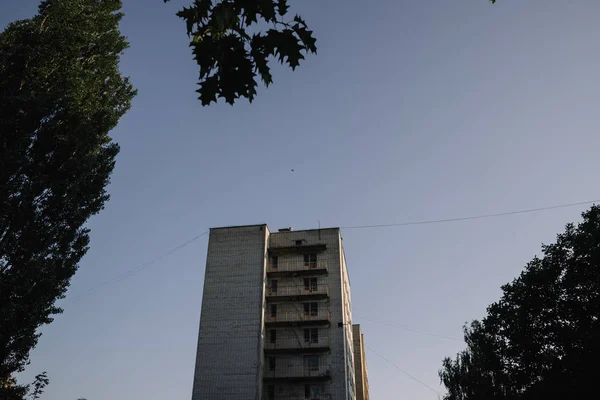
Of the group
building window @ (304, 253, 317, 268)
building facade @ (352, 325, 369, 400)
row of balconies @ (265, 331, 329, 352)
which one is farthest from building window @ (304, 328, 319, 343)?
building facade @ (352, 325, 369, 400)

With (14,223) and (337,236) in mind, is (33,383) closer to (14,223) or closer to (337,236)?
(14,223)

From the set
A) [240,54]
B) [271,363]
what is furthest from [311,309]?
[240,54]

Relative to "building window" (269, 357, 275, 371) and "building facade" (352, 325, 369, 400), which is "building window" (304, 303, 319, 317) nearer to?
"building window" (269, 357, 275, 371)

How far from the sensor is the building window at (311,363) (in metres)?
41.7

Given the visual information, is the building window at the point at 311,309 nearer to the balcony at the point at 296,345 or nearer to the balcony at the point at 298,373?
the balcony at the point at 296,345

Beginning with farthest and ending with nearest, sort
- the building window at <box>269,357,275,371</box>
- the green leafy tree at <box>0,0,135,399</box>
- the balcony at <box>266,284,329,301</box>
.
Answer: the balcony at <box>266,284,329,301</box> → the building window at <box>269,357,275,371</box> → the green leafy tree at <box>0,0,135,399</box>

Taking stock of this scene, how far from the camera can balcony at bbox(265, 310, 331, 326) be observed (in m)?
43.4

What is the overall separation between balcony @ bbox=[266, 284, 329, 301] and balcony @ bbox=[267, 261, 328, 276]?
145 centimetres

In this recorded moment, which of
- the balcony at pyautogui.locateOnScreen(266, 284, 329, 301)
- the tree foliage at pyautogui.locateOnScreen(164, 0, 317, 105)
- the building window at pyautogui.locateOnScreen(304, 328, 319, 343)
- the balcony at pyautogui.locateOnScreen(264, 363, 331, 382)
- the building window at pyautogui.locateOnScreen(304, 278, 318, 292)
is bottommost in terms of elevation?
the tree foliage at pyautogui.locateOnScreen(164, 0, 317, 105)

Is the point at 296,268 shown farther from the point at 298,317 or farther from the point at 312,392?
the point at 312,392

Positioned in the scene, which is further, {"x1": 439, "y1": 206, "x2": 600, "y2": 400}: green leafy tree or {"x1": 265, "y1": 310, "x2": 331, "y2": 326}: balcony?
{"x1": 265, "y1": 310, "x2": 331, "y2": 326}: balcony

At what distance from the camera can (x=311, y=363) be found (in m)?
42.1

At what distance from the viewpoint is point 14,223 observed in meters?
17.7

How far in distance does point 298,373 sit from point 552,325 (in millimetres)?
22157
